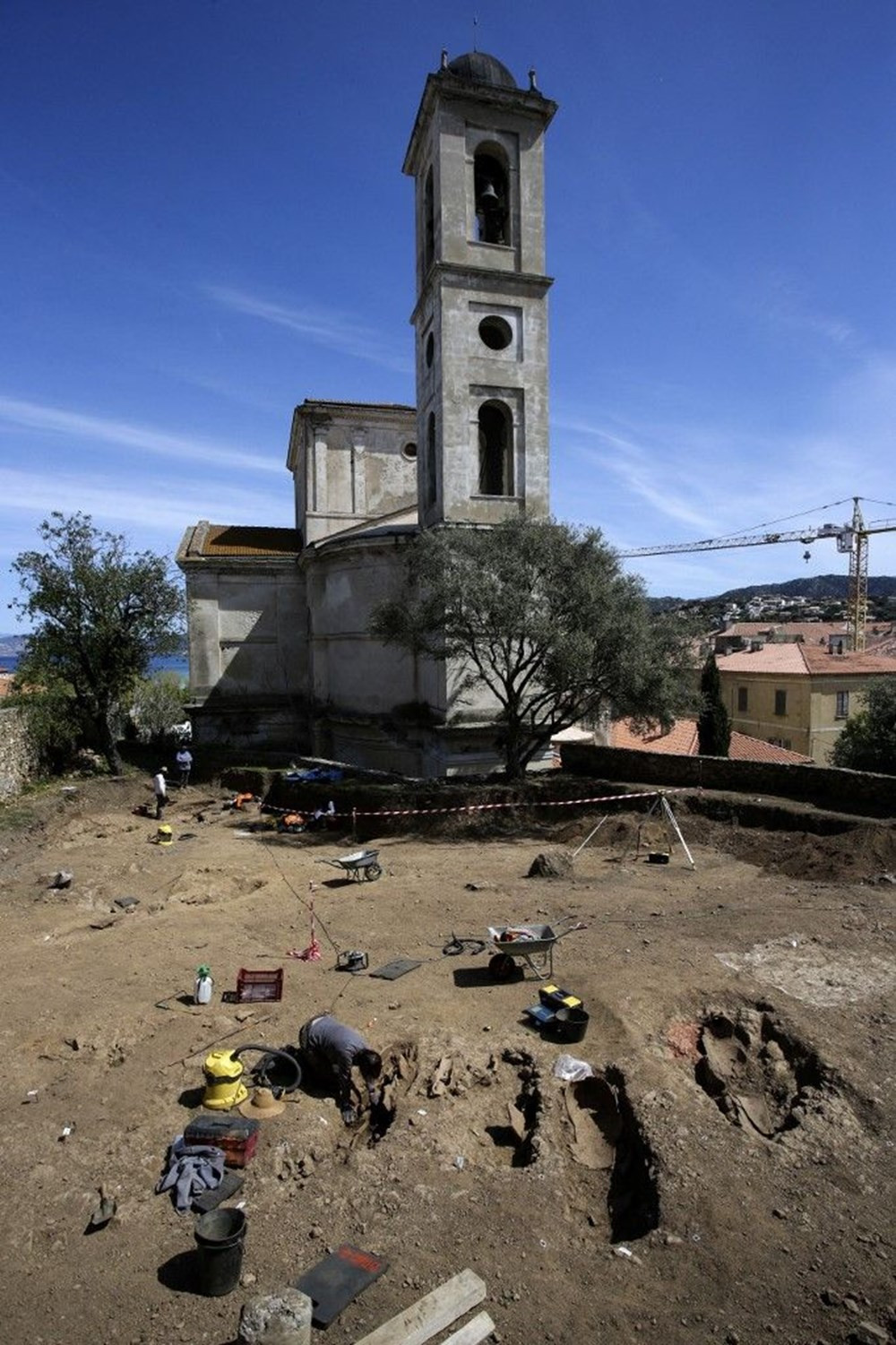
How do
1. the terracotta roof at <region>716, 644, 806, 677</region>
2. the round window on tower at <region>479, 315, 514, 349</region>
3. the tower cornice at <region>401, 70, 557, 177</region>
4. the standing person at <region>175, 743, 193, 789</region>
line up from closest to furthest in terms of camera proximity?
the tower cornice at <region>401, 70, 557, 177</region> < the round window on tower at <region>479, 315, 514, 349</region> < the standing person at <region>175, 743, 193, 789</region> < the terracotta roof at <region>716, 644, 806, 677</region>

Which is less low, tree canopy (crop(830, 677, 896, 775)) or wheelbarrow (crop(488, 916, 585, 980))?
tree canopy (crop(830, 677, 896, 775))

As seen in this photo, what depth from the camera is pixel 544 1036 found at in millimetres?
7770

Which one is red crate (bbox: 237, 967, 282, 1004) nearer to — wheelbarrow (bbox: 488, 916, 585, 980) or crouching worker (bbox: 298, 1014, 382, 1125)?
crouching worker (bbox: 298, 1014, 382, 1125)

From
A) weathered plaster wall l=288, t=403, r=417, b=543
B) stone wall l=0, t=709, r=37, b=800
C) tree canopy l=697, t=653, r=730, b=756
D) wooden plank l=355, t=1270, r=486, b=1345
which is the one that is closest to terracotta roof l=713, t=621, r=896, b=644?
tree canopy l=697, t=653, r=730, b=756

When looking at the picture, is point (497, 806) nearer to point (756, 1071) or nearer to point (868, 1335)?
point (756, 1071)

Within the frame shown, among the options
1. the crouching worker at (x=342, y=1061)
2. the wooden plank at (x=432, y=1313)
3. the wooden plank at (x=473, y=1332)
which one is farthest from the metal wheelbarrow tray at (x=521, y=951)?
A: the wooden plank at (x=473, y=1332)

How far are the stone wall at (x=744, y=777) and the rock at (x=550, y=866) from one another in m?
5.60

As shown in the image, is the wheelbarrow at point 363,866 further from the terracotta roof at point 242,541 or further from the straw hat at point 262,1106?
the terracotta roof at point 242,541


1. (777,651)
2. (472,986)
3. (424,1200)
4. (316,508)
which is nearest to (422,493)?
(316,508)

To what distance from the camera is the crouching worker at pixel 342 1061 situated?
6973 mm

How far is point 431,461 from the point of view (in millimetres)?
22719

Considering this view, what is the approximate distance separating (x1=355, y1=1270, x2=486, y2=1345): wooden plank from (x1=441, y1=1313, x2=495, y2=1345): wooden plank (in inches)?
3.7

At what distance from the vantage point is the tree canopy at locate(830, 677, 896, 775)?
79.7 feet

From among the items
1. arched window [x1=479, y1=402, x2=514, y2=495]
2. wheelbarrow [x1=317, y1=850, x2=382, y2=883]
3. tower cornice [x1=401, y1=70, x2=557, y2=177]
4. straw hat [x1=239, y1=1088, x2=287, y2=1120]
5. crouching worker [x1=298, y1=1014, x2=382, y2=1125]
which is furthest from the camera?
arched window [x1=479, y1=402, x2=514, y2=495]
